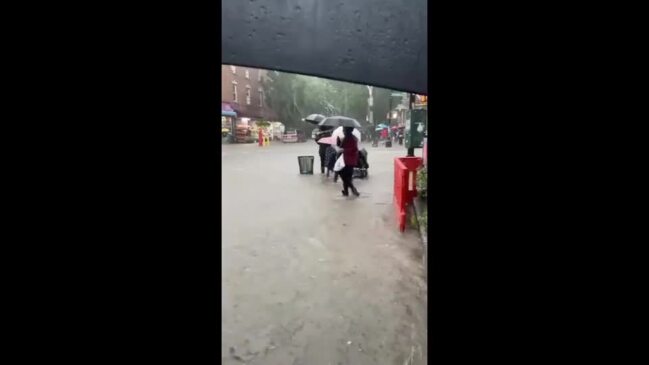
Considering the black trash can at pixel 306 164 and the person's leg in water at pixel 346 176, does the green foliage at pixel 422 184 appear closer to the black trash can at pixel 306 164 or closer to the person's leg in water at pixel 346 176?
the person's leg in water at pixel 346 176

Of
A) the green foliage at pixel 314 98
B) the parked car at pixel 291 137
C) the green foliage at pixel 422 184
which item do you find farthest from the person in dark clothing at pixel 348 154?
the parked car at pixel 291 137

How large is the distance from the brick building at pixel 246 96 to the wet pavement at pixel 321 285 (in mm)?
21790

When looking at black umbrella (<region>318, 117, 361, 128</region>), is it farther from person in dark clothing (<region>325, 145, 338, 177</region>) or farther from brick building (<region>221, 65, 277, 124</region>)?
brick building (<region>221, 65, 277, 124</region>)

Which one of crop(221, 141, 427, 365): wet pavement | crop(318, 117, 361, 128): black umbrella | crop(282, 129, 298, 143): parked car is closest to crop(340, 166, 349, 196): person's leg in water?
crop(221, 141, 427, 365): wet pavement

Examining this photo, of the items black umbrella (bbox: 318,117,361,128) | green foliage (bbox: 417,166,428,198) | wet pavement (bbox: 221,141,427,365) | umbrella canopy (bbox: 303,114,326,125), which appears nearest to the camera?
wet pavement (bbox: 221,141,427,365)

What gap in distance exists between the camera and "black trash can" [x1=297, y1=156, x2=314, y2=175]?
13.2 meters

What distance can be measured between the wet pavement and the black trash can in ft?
→ 14.2

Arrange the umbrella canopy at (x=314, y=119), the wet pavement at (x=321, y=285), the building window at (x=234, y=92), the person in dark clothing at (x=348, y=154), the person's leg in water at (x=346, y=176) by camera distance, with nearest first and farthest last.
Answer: the wet pavement at (x=321, y=285), the person in dark clothing at (x=348, y=154), the person's leg in water at (x=346, y=176), the umbrella canopy at (x=314, y=119), the building window at (x=234, y=92)

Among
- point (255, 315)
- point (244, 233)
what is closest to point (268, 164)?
point (244, 233)

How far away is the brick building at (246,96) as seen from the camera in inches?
1152
